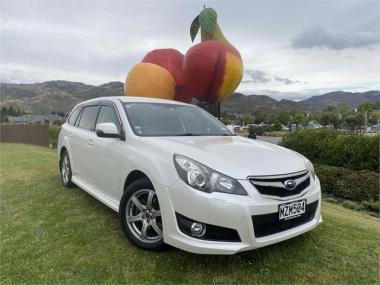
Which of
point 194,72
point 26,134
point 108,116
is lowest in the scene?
point 26,134

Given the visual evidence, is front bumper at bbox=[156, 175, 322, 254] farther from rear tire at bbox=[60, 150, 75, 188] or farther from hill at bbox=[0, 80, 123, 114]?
hill at bbox=[0, 80, 123, 114]

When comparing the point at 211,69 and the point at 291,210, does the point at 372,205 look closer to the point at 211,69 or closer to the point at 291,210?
the point at 211,69

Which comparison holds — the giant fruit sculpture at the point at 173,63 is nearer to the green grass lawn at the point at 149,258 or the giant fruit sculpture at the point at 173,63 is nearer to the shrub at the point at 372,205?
the shrub at the point at 372,205

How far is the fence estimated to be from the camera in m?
24.6

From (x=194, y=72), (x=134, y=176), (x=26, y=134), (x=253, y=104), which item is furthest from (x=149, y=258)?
(x=253, y=104)

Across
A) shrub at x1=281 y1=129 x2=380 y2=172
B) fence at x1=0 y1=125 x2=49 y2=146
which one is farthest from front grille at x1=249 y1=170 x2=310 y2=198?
fence at x1=0 y1=125 x2=49 y2=146

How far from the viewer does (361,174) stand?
367 inches

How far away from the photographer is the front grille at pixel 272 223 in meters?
2.85

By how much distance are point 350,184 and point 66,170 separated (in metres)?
7.15

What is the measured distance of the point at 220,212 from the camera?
9.13 ft

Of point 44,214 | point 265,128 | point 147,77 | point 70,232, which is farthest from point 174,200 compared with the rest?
point 265,128

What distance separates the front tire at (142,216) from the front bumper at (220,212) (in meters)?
0.34

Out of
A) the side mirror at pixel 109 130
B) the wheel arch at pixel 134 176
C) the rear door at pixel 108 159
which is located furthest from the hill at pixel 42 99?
the wheel arch at pixel 134 176

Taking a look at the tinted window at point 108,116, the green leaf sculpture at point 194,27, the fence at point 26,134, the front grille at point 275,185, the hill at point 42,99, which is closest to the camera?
the front grille at point 275,185
